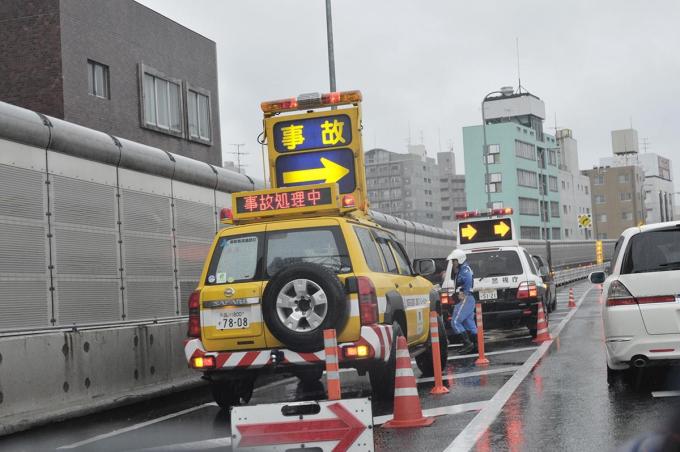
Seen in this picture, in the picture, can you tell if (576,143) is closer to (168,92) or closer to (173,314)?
(168,92)

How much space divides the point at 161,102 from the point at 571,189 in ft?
346

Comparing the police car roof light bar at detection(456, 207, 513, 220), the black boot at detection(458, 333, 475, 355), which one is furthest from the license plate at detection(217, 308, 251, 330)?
the police car roof light bar at detection(456, 207, 513, 220)

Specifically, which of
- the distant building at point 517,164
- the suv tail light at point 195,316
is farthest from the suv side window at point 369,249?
the distant building at point 517,164

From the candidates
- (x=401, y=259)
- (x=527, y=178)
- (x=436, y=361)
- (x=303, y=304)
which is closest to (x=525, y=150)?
(x=527, y=178)

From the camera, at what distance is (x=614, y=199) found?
151 meters

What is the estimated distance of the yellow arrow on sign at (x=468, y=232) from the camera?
89.0 feet

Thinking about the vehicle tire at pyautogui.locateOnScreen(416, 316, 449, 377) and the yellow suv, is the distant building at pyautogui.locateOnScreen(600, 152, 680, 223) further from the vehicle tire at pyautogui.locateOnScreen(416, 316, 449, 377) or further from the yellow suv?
the yellow suv

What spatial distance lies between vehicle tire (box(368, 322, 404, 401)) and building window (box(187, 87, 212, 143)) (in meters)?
19.2

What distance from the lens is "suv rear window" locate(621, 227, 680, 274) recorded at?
376 inches

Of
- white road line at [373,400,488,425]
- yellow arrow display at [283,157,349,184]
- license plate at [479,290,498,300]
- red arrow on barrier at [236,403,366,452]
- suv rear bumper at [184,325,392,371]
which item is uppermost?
yellow arrow display at [283,157,349,184]

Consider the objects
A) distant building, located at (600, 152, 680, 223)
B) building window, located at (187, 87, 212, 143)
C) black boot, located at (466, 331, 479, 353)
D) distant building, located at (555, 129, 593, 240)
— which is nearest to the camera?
black boot, located at (466, 331, 479, 353)

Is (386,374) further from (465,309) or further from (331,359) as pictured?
(465,309)

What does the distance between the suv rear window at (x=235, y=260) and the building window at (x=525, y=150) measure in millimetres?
99300

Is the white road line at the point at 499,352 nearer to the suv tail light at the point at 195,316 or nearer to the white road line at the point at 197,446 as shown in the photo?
the suv tail light at the point at 195,316
